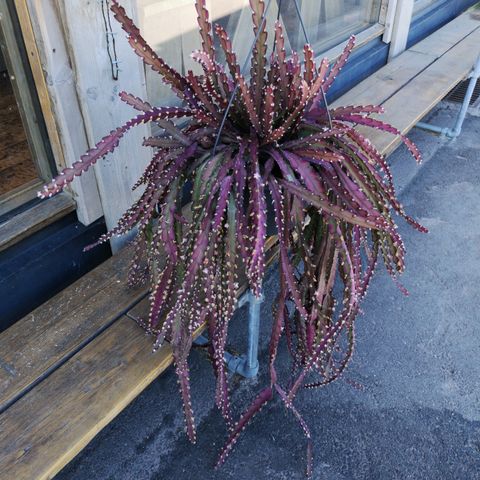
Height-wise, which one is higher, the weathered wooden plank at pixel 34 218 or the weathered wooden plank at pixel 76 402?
the weathered wooden plank at pixel 34 218

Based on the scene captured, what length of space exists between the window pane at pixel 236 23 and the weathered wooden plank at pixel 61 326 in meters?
0.82

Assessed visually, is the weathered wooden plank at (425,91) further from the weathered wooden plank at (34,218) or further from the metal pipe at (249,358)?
the weathered wooden plank at (34,218)

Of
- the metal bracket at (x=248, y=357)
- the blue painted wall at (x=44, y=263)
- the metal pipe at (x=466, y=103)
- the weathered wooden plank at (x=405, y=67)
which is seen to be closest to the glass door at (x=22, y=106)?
the blue painted wall at (x=44, y=263)

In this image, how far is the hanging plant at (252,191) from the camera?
1.25 meters

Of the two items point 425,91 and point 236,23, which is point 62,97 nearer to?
point 236,23

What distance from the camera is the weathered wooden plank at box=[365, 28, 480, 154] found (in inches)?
103

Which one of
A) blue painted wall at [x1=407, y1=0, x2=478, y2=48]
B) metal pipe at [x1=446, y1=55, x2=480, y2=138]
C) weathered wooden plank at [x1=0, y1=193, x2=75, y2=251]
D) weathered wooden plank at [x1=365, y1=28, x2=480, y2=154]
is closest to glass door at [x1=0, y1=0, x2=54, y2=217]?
weathered wooden plank at [x1=0, y1=193, x2=75, y2=251]

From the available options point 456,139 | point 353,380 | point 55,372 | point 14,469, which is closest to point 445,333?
point 353,380

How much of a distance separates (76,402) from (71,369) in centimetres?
12

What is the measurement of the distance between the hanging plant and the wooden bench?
0.55 feet

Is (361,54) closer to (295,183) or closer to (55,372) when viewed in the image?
(295,183)

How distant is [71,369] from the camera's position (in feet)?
4.85


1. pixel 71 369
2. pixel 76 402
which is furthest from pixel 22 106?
pixel 76 402

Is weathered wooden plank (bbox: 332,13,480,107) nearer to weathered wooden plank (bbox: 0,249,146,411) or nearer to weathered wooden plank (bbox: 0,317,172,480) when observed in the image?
weathered wooden plank (bbox: 0,249,146,411)
